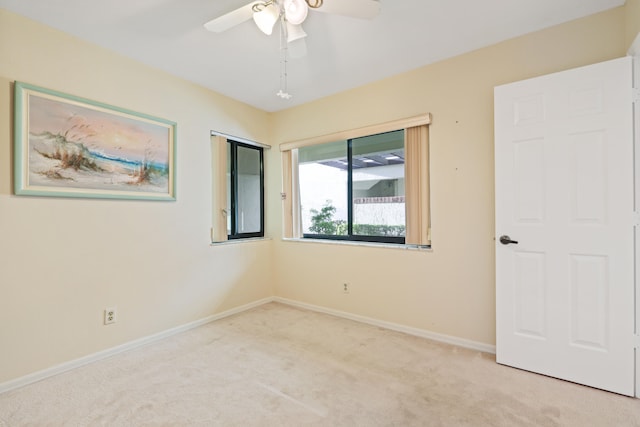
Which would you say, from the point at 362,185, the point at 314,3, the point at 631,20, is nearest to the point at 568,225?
the point at 631,20

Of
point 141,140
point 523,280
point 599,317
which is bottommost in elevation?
point 599,317

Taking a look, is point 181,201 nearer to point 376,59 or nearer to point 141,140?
point 141,140

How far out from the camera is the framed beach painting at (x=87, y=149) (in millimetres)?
2051

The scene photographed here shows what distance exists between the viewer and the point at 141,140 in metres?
2.65

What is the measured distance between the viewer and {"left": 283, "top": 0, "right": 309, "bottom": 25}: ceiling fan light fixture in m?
1.54

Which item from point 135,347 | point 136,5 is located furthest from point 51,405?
point 136,5

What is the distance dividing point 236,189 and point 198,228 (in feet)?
2.45

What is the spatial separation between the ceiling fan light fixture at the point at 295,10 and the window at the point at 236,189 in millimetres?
2000

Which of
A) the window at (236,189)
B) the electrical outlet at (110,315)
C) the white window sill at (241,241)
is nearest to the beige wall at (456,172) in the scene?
the white window sill at (241,241)

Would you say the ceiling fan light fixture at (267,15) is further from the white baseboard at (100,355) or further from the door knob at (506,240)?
the white baseboard at (100,355)

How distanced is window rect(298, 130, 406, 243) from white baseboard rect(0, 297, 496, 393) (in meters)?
0.86

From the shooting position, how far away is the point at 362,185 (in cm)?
338

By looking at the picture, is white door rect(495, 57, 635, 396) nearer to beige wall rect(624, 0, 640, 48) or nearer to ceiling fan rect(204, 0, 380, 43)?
beige wall rect(624, 0, 640, 48)

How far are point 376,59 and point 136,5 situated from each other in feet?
5.97
